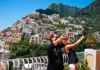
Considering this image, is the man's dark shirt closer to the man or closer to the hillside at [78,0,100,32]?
the man

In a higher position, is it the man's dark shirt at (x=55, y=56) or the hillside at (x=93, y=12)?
the hillside at (x=93, y=12)

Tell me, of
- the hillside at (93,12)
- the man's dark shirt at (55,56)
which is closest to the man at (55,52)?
the man's dark shirt at (55,56)

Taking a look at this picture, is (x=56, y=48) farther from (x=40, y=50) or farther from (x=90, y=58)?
(x=40, y=50)

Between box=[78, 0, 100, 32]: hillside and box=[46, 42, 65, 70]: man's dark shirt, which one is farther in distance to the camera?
box=[78, 0, 100, 32]: hillside

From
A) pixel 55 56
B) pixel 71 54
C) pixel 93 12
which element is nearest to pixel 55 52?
pixel 55 56

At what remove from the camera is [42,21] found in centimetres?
6581

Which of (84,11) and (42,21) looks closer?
(42,21)

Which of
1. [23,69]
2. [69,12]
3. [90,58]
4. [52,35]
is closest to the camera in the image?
[52,35]

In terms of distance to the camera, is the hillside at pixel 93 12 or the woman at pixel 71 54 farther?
the hillside at pixel 93 12

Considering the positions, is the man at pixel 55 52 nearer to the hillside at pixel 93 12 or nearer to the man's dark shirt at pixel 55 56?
the man's dark shirt at pixel 55 56

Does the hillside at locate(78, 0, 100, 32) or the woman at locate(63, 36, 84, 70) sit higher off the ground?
the hillside at locate(78, 0, 100, 32)

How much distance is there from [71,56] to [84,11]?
299 feet

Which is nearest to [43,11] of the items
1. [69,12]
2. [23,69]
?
[69,12]

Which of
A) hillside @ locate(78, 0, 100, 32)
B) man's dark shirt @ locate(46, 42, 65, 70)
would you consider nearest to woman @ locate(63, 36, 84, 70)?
man's dark shirt @ locate(46, 42, 65, 70)
